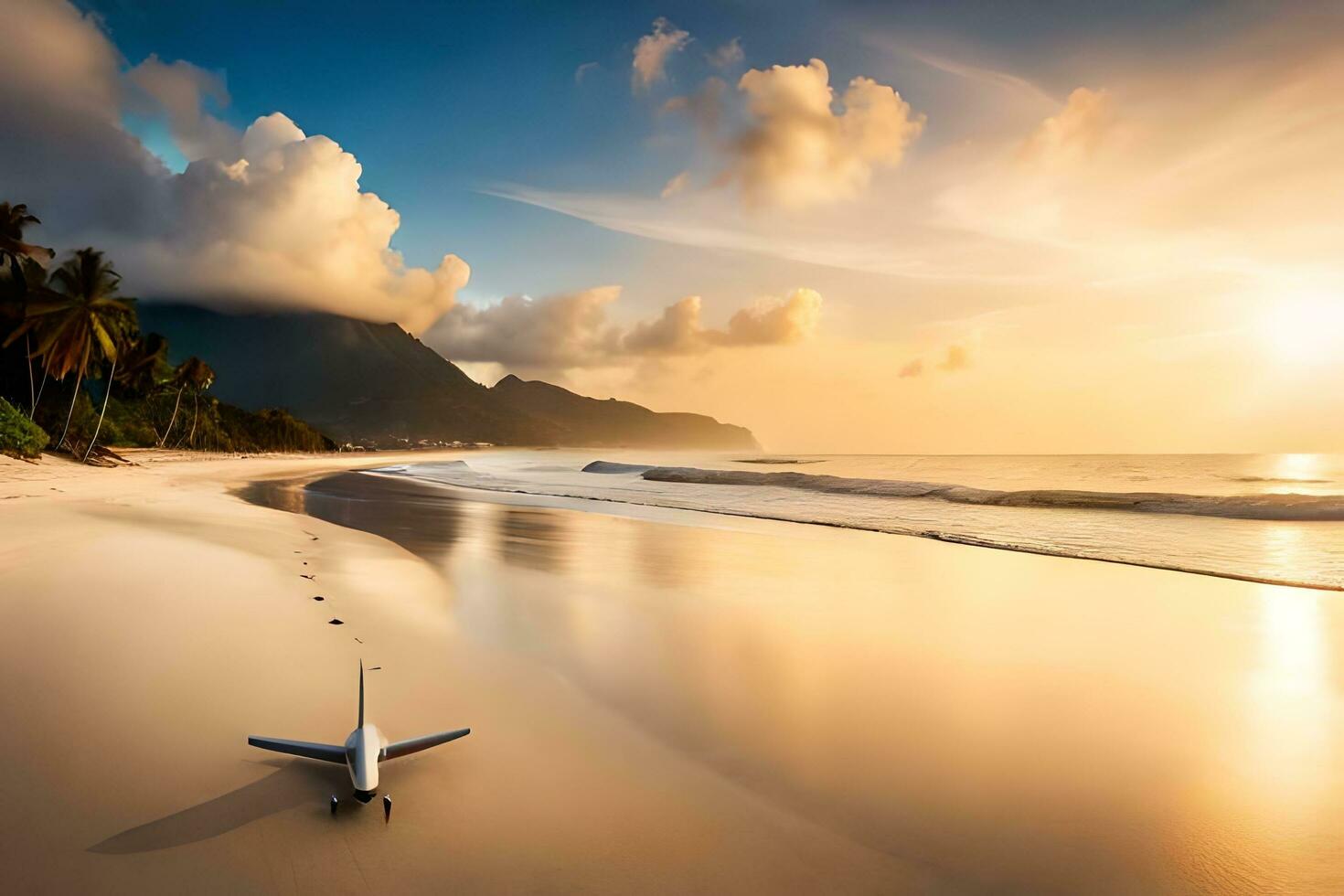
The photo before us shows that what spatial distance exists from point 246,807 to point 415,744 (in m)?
0.66

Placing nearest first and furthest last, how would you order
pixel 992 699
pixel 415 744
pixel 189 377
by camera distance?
1. pixel 415 744
2. pixel 992 699
3. pixel 189 377

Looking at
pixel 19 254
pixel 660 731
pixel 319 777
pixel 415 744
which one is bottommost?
pixel 660 731

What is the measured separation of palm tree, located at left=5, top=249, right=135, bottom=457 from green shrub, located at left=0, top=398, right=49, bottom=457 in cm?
652

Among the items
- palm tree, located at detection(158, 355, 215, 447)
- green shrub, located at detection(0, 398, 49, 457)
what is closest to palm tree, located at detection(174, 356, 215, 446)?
palm tree, located at detection(158, 355, 215, 447)

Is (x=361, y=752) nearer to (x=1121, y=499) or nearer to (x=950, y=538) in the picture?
(x=950, y=538)

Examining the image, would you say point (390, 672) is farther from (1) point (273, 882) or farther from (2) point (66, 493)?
(2) point (66, 493)

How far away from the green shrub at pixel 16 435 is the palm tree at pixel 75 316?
6.52 meters

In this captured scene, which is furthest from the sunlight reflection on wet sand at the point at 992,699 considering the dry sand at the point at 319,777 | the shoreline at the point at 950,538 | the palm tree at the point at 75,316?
the palm tree at the point at 75,316

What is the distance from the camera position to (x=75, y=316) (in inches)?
1373

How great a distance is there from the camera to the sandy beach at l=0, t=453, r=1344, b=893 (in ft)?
7.90

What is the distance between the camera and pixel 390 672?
4375 mm

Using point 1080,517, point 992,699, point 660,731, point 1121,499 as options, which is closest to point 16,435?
point 660,731

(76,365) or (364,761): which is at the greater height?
(76,365)

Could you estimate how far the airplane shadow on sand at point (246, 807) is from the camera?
7.71 ft
